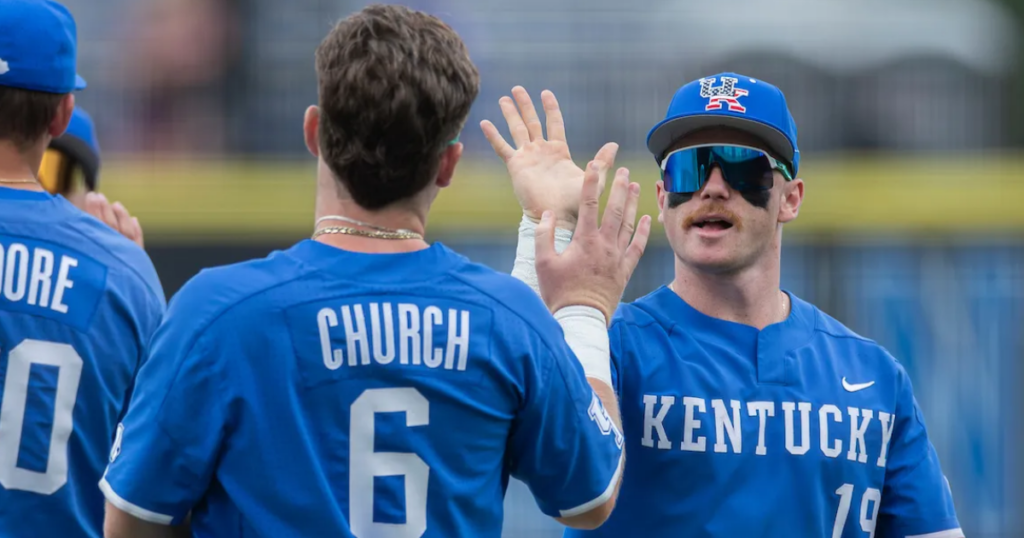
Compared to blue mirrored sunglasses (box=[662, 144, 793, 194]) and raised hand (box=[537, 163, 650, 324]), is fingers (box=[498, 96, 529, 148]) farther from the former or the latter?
blue mirrored sunglasses (box=[662, 144, 793, 194])

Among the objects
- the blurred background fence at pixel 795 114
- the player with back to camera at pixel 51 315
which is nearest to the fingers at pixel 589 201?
the player with back to camera at pixel 51 315

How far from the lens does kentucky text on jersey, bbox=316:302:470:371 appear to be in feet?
9.11

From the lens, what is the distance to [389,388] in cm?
279

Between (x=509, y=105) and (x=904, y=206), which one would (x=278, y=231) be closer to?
(x=904, y=206)

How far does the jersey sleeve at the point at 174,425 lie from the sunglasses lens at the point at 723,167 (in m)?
1.65

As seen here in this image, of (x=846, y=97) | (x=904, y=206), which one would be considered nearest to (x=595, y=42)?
(x=846, y=97)

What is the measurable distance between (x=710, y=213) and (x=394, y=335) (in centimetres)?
140

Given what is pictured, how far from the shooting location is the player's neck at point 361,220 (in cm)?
289

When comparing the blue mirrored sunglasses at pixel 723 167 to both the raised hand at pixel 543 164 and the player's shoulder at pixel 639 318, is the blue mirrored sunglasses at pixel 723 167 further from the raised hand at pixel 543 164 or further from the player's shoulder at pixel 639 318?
the raised hand at pixel 543 164

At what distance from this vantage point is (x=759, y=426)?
3.82m

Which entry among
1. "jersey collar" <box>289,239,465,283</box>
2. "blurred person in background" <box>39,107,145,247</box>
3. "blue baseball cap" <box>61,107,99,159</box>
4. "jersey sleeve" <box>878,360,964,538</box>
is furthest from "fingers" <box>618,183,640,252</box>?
"blue baseball cap" <box>61,107,99,159</box>

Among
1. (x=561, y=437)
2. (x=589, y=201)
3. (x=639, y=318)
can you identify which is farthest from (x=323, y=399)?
(x=639, y=318)

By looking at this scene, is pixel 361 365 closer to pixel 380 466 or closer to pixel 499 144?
pixel 380 466

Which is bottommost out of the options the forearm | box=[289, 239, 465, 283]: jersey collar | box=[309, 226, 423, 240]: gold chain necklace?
the forearm
